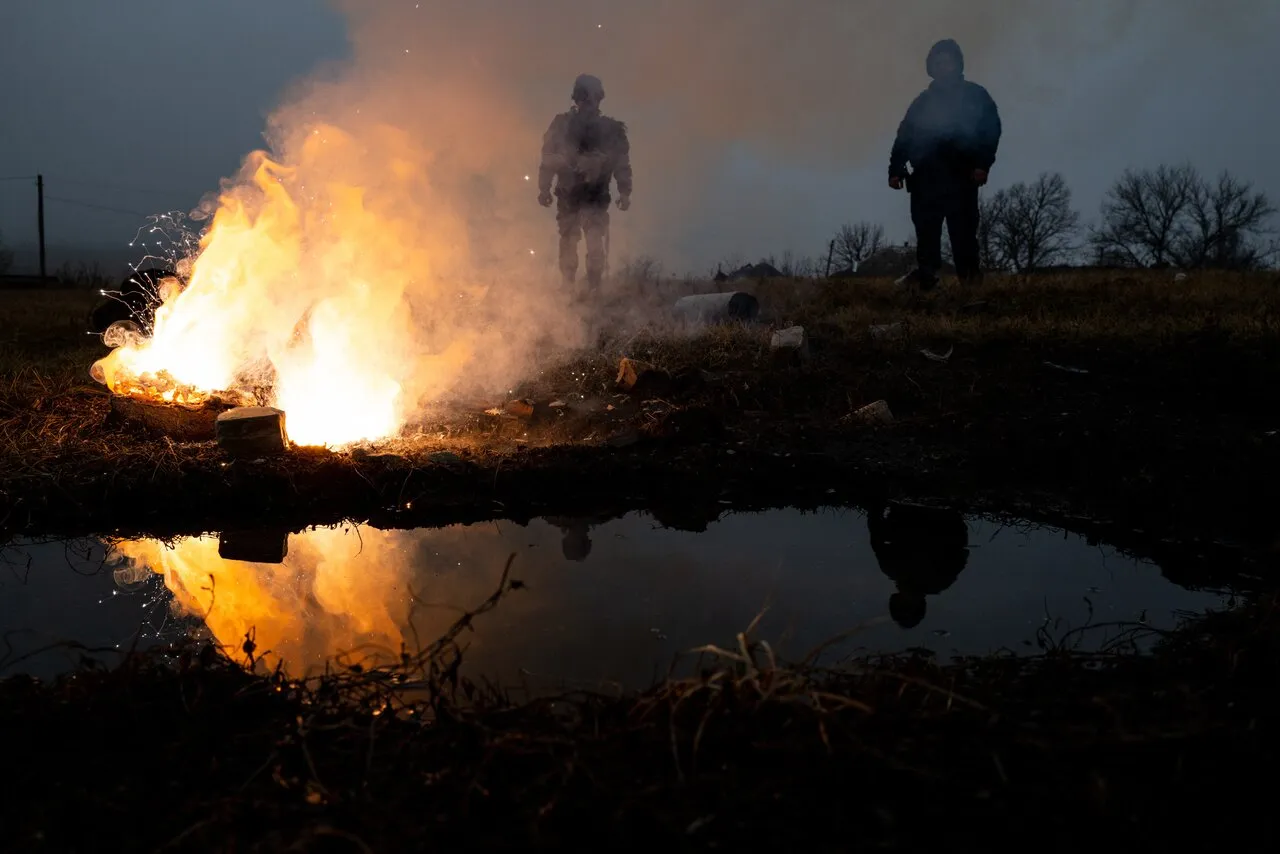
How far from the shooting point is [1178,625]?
3736 millimetres

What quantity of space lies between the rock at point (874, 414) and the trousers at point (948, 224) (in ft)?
14.3

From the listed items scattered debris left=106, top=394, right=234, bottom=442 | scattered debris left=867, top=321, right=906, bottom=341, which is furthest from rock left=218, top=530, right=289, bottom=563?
scattered debris left=867, top=321, right=906, bottom=341

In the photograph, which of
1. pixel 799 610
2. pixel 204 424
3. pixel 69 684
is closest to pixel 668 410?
pixel 799 610

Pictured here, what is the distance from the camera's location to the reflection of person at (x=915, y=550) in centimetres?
410

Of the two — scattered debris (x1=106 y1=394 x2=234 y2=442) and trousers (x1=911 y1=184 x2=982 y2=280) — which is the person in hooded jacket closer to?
trousers (x1=911 y1=184 x2=982 y2=280)

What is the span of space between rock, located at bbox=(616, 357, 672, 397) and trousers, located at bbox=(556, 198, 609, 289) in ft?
A: 13.3

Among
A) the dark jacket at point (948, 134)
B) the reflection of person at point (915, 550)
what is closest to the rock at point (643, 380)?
the reflection of person at point (915, 550)

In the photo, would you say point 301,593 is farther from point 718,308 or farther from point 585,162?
point 585,162

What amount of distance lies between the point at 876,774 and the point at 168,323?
699 centimetres

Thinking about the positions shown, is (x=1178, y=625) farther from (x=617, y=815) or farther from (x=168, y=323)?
(x=168, y=323)

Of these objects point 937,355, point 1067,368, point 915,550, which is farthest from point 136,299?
point 1067,368

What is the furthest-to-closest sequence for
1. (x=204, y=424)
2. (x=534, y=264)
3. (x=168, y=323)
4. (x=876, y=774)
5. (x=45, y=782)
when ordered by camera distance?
1. (x=534, y=264)
2. (x=168, y=323)
3. (x=204, y=424)
4. (x=45, y=782)
5. (x=876, y=774)

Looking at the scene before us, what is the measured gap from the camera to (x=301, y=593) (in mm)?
4219

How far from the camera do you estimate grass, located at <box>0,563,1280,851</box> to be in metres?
2.08
